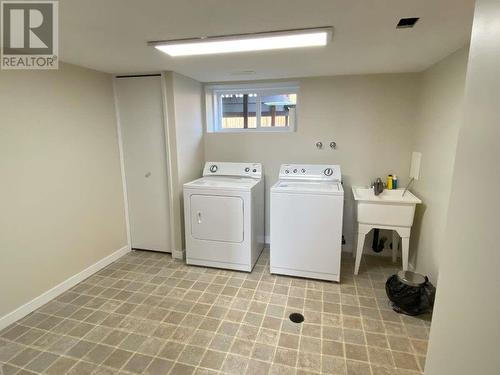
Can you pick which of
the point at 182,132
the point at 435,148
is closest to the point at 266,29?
the point at 182,132

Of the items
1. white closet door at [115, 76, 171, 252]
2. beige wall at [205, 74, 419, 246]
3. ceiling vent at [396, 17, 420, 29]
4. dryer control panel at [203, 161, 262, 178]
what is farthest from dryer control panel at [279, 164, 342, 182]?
ceiling vent at [396, 17, 420, 29]

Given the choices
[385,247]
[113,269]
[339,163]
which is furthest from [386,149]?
[113,269]

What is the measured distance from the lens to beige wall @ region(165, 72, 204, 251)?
3.07m

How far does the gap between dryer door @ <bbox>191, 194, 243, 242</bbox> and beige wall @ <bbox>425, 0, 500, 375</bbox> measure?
209cm

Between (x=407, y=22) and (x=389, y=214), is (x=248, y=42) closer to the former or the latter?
(x=407, y=22)

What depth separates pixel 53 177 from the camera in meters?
2.53

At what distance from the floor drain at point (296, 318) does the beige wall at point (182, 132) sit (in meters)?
1.65

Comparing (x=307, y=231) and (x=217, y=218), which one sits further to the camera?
(x=217, y=218)

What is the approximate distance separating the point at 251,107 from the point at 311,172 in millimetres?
1264

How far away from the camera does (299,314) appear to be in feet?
7.68

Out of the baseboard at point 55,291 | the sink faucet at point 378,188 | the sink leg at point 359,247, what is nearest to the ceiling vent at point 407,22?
the sink faucet at point 378,188

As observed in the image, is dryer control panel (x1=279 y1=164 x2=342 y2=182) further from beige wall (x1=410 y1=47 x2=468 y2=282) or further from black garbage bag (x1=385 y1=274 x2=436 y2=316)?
black garbage bag (x1=385 y1=274 x2=436 y2=316)

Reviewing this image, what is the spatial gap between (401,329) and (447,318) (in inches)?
51.9

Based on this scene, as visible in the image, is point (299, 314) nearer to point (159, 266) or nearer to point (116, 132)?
point (159, 266)
